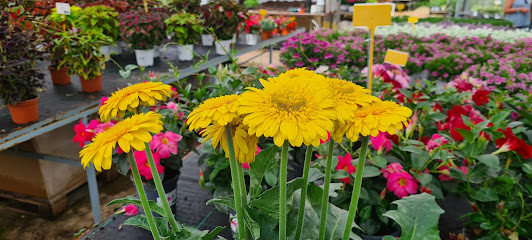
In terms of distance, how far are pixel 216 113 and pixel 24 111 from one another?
148 cm

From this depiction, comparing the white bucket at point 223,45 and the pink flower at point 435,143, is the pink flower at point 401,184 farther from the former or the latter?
the white bucket at point 223,45

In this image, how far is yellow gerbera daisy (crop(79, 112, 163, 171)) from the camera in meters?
0.42

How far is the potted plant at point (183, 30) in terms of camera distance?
8.30 ft

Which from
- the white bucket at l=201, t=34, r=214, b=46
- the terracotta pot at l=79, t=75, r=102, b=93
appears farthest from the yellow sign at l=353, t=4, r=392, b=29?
the white bucket at l=201, t=34, r=214, b=46

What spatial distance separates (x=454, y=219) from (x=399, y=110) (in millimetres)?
911

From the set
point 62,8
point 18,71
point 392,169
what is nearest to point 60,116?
point 18,71

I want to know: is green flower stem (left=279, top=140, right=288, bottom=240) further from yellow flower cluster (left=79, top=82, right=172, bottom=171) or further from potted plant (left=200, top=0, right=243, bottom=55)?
potted plant (left=200, top=0, right=243, bottom=55)

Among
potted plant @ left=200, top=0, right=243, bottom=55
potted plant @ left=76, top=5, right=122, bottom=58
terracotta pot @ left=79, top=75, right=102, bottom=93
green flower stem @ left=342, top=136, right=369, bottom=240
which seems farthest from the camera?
potted plant @ left=200, top=0, right=243, bottom=55

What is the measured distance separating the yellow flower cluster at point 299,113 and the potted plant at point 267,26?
3503mm

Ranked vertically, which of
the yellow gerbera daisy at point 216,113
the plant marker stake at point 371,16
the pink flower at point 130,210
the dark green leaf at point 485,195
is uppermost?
the plant marker stake at point 371,16

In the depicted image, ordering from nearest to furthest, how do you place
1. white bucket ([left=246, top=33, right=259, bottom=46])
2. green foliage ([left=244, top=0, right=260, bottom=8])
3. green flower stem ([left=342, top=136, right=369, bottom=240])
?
green flower stem ([left=342, top=136, right=369, bottom=240])
white bucket ([left=246, top=33, right=259, bottom=46])
green foliage ([left=244, top=0, right=260, bottom=8])

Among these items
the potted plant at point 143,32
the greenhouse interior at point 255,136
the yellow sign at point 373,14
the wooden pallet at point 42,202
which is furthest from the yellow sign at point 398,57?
the wooden pallet at point 42,202

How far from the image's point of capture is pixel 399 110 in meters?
0.45

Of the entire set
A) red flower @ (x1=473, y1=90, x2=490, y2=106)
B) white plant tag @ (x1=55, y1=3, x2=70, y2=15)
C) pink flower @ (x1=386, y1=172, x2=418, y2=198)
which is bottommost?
pink flower @ (x1=386, y1=172, x2=418, y2=198)
